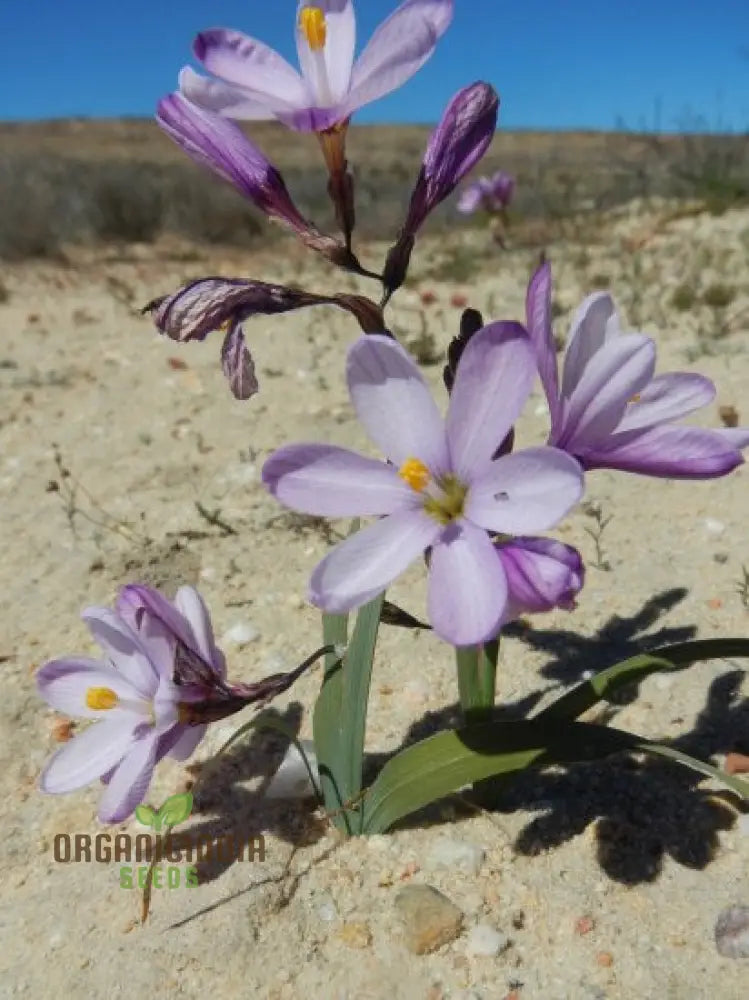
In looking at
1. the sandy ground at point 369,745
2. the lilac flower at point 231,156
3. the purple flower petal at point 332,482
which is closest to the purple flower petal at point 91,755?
the sandy ground at point 369,745

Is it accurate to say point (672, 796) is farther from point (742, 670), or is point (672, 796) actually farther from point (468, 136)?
point (468, 136)

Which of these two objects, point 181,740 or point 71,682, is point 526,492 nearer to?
point 181,740

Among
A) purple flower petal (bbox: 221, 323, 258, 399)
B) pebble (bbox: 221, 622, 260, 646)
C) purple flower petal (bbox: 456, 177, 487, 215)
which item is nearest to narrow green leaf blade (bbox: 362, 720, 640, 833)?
purple flower petal (bbox: 221, 323, 258, 399)

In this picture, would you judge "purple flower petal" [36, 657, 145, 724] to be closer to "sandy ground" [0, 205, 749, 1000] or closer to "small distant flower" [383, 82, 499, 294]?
"sandy ground" [0, 205, 749, 1000]

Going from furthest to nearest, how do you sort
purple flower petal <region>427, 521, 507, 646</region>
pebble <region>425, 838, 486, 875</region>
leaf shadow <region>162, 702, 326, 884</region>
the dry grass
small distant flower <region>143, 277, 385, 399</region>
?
1. the dry grass
2. leaf shadow <region>162, 702, 326, 884</region>
3. pebble <region>425, 838, 486, 875</region>
4. small distant flower <region>143, 277, 385, 399</region>
5. purple flower petal <region>427, 521, 507, 646</region>

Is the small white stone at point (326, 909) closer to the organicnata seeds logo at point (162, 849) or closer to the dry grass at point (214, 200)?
the organicnata seeds logo at point (162, 849)

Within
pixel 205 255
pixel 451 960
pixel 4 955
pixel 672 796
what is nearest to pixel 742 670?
pixel 672 796

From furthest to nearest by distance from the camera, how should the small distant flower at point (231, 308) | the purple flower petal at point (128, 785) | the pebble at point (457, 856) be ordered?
the pebble at point (457, 856) → the purple flower petal at point (128, 785) → the small distant flower at point (231, 308)
